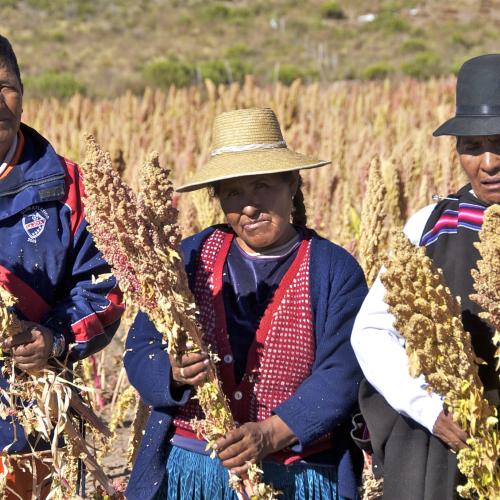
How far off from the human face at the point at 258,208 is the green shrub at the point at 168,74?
867 inches

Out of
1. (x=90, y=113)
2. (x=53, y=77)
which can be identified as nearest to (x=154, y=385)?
(x=90, y=113)

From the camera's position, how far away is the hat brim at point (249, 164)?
237 centimetres

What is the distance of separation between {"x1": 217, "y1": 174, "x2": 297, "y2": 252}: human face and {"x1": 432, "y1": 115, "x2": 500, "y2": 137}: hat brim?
409 mm

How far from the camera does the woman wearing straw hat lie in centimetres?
235

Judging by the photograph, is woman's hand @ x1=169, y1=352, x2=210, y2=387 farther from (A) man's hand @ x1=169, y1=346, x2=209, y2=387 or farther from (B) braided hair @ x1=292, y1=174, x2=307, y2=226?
(B) braided hair @ x1=292, y1=174, x2=307, y2=226

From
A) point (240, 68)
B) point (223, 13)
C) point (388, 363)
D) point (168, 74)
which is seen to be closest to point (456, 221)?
point (388, 363)

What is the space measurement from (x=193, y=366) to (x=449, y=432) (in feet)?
1.78

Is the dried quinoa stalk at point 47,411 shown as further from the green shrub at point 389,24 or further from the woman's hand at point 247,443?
the green shrub at point 389,24

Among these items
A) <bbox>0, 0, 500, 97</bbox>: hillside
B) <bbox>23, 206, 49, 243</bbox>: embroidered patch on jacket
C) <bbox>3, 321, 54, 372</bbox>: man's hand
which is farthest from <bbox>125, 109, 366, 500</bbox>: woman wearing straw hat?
<bbox>0, 0, 500, 97</bbox>: hillside

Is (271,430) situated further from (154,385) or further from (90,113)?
(90,113)

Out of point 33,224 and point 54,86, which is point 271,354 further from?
point 54,86

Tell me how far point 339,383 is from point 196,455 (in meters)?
0.37

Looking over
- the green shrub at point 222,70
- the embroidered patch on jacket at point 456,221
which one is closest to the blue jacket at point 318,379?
the embroidered patch on jacket at point 456,221

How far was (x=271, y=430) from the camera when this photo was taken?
2.30m
